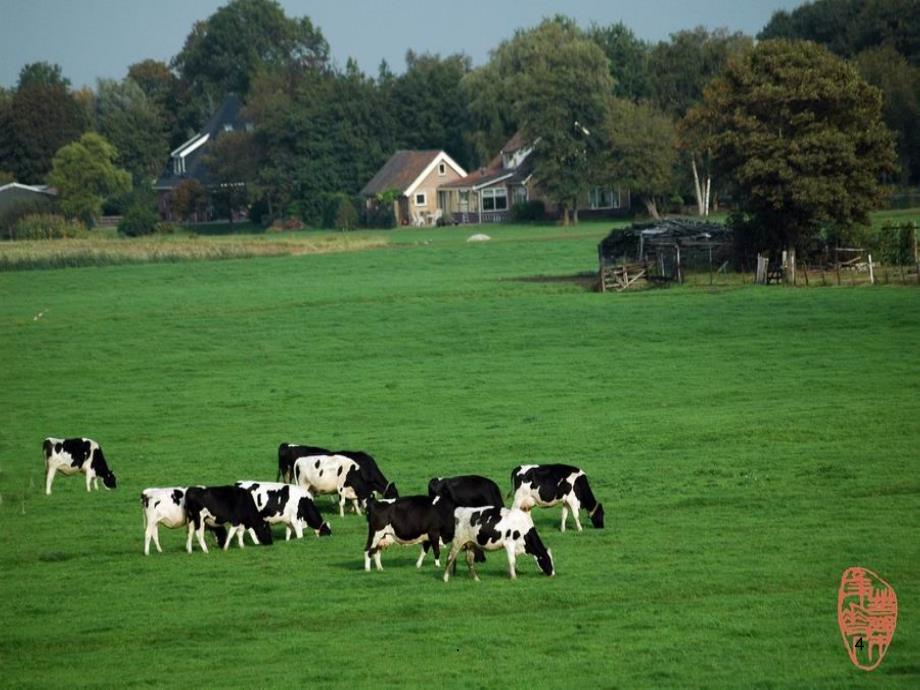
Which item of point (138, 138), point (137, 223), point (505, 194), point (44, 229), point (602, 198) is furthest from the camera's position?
point (138, 138)

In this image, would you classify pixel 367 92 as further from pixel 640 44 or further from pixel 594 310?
pixel 594 310

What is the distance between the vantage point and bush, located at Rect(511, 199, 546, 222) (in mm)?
120188

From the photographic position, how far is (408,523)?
2028 centimetres

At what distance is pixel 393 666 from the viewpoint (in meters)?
16.2

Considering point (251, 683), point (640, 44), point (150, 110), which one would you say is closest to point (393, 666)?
point (251, 683)

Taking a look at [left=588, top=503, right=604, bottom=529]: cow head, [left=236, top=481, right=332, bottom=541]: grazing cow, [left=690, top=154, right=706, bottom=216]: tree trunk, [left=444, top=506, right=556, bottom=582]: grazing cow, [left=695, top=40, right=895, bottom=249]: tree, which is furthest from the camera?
[left=690, top=154, right=706, bottom=216]: tree trunk

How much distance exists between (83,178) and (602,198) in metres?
46.1

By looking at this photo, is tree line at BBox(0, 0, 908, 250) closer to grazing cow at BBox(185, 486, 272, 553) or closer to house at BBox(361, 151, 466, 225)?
house at BBox(361, 151, 466, 225)

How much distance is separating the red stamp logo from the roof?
137 m

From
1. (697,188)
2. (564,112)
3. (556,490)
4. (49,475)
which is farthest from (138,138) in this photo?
(556,490)

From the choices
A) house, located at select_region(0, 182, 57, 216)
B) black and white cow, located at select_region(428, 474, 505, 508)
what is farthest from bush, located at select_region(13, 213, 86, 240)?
black and white cow, located at select_region(428, 474, 505, 508)

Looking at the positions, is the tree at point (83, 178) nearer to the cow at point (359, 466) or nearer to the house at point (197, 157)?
the house at point (197, 157)

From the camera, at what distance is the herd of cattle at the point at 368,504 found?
19.5 metres

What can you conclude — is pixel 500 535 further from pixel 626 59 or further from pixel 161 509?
pixel 626 59
